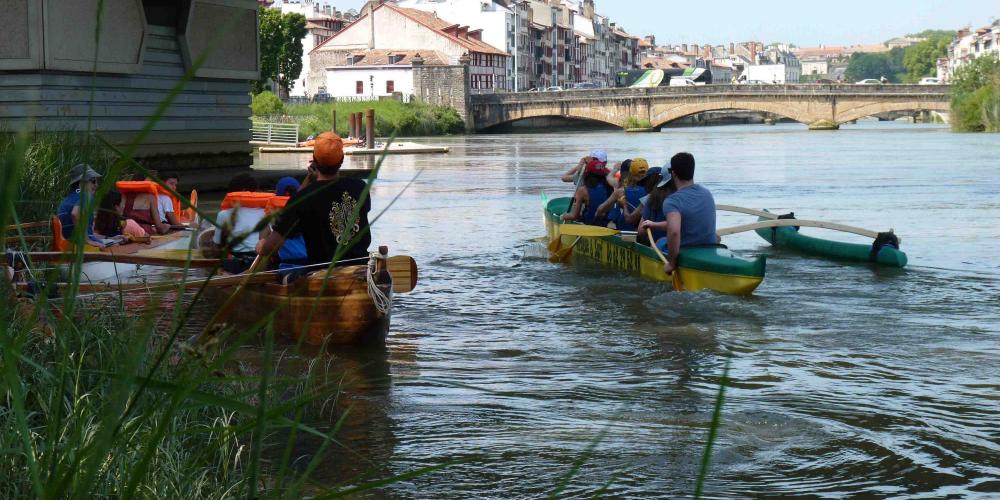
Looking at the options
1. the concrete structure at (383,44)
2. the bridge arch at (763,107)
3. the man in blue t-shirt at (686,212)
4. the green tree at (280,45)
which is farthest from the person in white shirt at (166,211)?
the concrete structure at (383,44)

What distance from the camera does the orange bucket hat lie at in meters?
6.15

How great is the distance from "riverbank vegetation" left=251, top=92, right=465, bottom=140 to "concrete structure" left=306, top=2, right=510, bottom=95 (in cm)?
1349

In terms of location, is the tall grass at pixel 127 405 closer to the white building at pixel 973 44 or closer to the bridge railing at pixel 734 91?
the bridge railing at pixel 734 91

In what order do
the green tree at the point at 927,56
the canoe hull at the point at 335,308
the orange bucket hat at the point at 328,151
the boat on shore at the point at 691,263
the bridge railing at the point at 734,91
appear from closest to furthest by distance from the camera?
the orange bucket hat at the point at 328,151 < the canoe hull at the point at 335,308 < the boat on shore at the point at 691,263 < the bridge railing at the point at 734,91 < the green tree at the point at 927,56

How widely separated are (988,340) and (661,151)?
1418 inches

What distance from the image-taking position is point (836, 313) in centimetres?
948

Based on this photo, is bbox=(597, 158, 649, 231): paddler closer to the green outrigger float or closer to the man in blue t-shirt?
the man in blue t-shirt

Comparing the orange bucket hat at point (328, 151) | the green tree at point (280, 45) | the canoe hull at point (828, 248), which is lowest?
the canoe hull at point (828, 248)

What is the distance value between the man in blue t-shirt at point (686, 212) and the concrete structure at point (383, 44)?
72.9m

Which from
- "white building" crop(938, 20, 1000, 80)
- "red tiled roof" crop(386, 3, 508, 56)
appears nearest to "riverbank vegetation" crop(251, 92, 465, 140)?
"red tiled roof" crop(386, 3, 508, 56)

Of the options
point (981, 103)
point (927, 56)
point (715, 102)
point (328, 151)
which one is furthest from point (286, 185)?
point (927, 56)

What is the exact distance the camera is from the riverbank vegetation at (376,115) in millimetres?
54125

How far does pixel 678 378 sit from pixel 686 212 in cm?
258

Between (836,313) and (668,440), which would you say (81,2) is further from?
(668,440)
